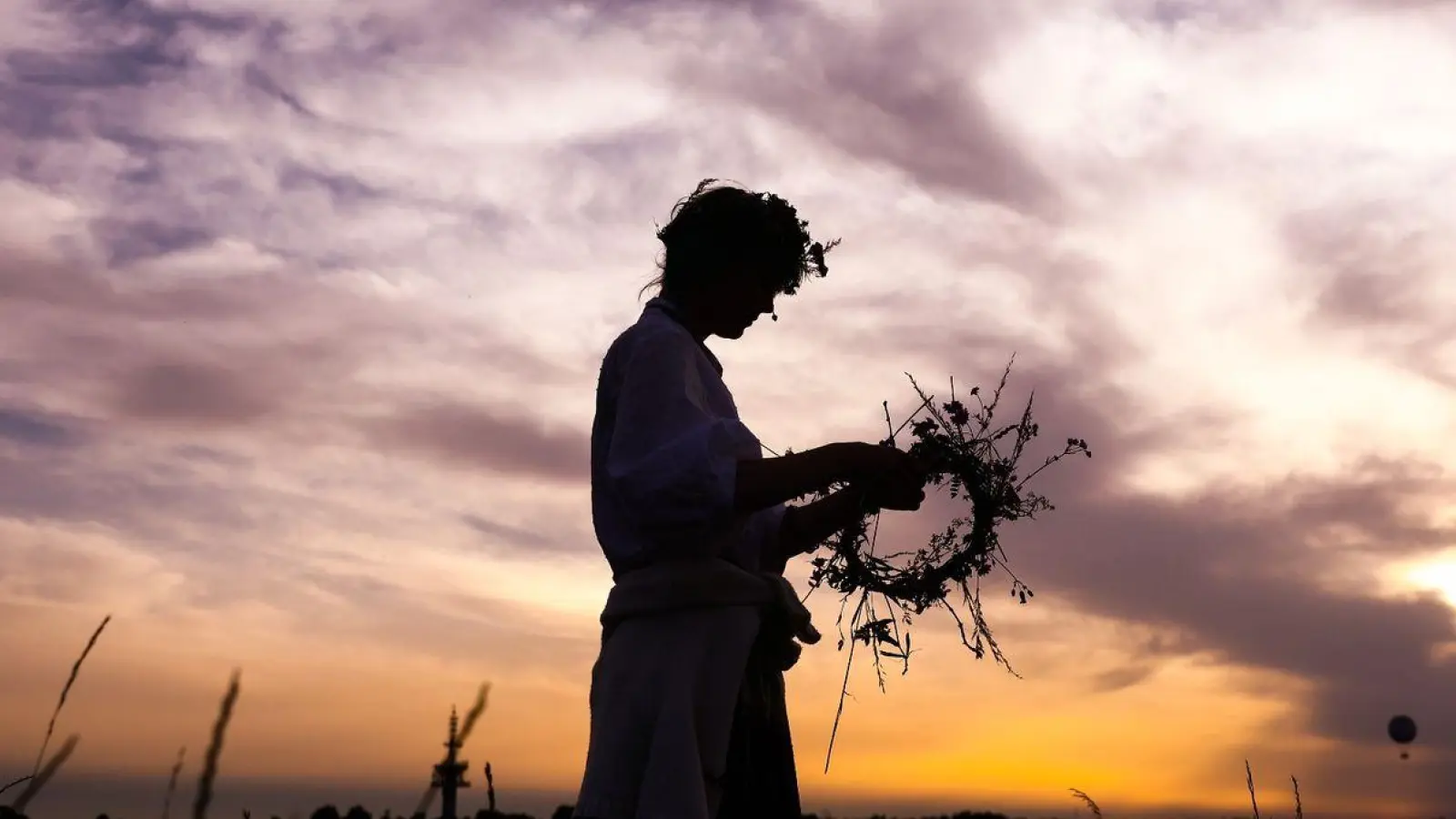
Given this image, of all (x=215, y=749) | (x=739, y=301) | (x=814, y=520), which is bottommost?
(x=215, y=749)

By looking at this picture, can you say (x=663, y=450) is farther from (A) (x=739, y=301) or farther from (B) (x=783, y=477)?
(A) (x=739, y=301)

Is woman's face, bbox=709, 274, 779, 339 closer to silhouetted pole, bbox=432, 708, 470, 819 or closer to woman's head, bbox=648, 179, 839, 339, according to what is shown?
woman's head, bbox=648, 179, 839, 339

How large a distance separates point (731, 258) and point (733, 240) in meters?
0.06

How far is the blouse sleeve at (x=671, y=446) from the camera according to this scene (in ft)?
13.1

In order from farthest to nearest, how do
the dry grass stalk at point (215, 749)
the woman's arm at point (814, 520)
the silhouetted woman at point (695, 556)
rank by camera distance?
the woman's arm at point (814, 520)
the silhouetted woman at point (695, 556)
the dry grass stalk at point (215, 749)

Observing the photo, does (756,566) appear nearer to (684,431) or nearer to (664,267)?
(684,431)

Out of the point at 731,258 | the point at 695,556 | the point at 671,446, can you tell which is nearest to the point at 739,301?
the point at 731,258

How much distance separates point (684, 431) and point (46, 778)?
7.37ft

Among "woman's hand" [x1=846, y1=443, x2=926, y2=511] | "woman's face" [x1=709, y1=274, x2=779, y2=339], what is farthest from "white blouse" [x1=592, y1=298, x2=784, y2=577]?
"woman's hand" [x1=846, y1=443, x2=926, y2=511]

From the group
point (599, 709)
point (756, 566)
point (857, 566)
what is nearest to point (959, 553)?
point (857, 566)

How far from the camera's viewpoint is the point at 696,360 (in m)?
4.43

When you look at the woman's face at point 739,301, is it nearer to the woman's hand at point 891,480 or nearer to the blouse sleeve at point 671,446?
the blouse sleeve at point 671,446

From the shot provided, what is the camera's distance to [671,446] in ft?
13.3

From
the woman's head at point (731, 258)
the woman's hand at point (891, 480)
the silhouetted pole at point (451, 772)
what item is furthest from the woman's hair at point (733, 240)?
the silhouetted pole at point (451, 772)
